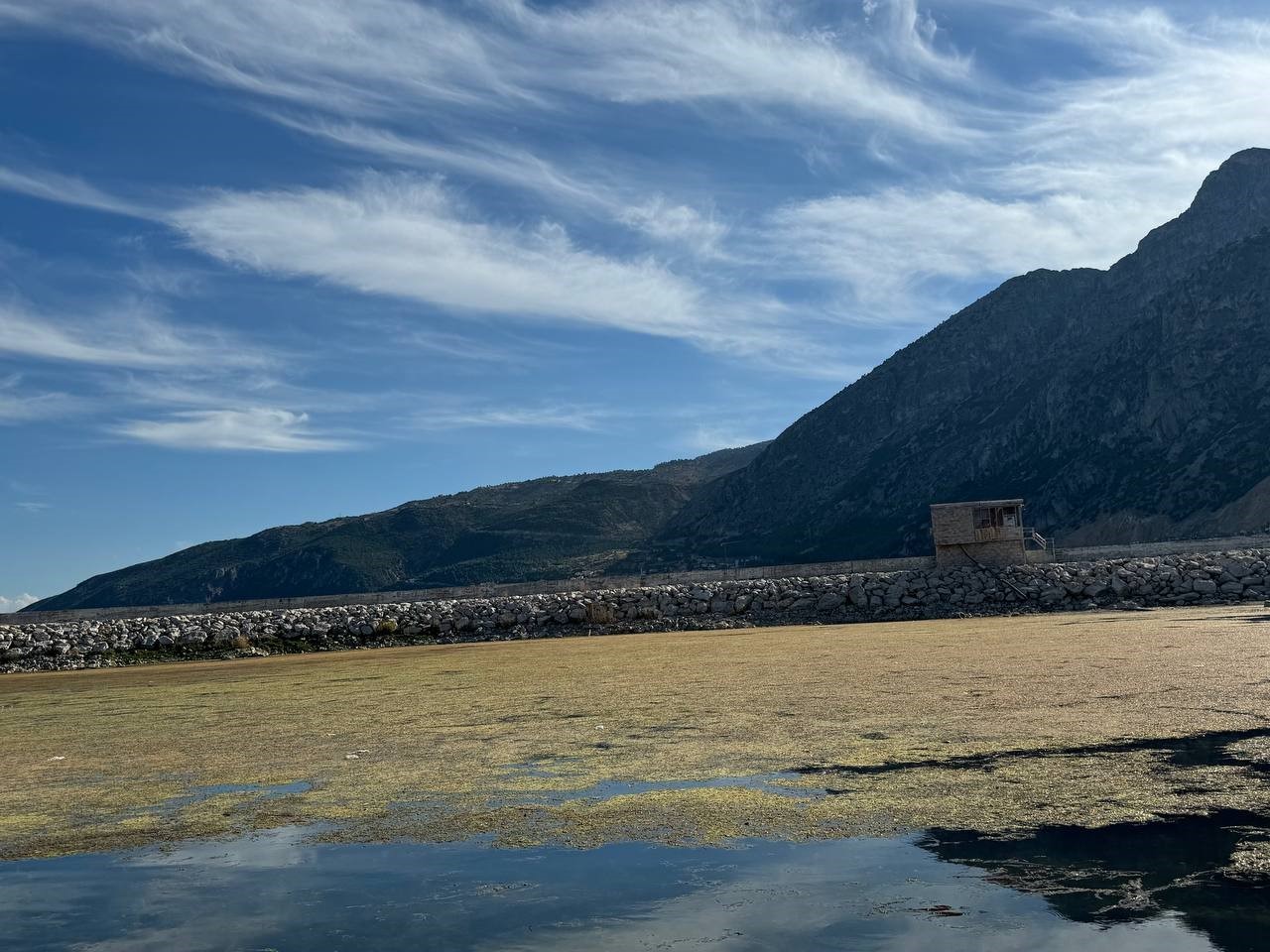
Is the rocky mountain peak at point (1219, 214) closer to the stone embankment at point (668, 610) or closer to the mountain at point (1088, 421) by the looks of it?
the mountain at point (1088, 421)

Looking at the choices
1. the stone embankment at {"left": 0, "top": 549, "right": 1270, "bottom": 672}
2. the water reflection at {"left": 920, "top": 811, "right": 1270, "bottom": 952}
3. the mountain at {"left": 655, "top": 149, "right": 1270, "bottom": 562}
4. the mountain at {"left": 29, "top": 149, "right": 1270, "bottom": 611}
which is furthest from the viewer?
the mountain at {"left": 29, "top": 149, "right": 1270, "bottom": 611}

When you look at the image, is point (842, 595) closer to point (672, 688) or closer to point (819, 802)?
point (672, 688)

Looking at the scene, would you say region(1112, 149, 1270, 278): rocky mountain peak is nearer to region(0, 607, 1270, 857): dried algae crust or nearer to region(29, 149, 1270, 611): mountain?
region(29, 149, 1270, 611): mountain

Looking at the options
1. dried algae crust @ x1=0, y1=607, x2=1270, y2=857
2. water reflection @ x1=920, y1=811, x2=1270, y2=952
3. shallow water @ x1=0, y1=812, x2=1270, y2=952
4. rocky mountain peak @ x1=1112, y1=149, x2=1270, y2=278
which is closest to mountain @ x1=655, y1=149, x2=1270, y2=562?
rocky mountain peak @ x1=1112, y1=149, x2=1270, y2=278

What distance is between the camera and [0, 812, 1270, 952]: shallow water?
5430mm

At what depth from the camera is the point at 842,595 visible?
4369 centimetres

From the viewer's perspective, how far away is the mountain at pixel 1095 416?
120 metres

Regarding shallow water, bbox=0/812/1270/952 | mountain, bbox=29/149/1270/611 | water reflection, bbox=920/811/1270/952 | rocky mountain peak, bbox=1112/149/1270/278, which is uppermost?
rocky mountain peak, bbox=1112/149/1270/278

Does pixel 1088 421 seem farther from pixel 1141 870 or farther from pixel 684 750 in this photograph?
pixel 1141 870

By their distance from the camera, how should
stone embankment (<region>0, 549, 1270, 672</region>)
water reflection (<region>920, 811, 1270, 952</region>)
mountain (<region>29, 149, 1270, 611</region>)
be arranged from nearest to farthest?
1. water reflection (<region>920, 811, 1270, 952</region>)
2. stone embankment (<region>0, 549, 1270, 672</region>)
3. mountain (<region>29, 149, 1270, 611</region>)

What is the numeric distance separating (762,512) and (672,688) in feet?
591

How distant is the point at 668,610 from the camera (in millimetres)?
Result: 45156

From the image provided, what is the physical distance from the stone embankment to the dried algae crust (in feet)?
61.4

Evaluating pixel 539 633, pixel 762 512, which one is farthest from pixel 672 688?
pixel 762 512
